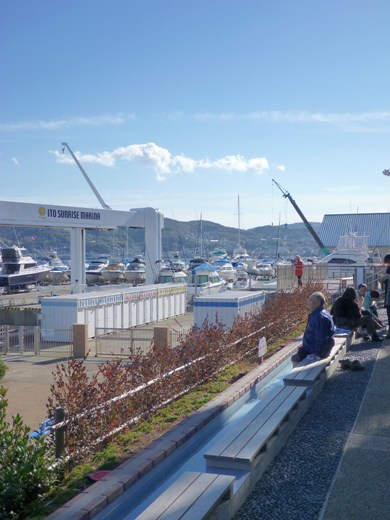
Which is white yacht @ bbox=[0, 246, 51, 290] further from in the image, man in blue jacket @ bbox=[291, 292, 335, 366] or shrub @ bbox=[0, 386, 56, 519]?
shrub @ bbox=[0, 386, 56, 519]

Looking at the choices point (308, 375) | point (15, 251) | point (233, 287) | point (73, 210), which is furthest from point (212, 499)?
point (15, 251)

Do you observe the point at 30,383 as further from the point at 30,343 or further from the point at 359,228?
the point at 359,228

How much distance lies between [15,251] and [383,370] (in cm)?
4289

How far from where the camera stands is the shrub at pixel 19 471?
199 inches

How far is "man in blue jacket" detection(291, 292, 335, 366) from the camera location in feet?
30.8

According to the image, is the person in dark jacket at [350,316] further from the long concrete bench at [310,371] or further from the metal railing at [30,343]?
the metal railing at [30,343]

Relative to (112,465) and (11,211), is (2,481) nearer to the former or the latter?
(112,465)

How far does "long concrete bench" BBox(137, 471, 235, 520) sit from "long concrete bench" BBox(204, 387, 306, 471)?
0.51 meters

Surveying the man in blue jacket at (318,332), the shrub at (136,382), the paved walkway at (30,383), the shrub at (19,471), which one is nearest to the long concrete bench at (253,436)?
the shrub at (19,471)

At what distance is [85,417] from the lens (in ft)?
21.9

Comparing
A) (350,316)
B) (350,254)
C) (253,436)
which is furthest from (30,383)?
(350,254)

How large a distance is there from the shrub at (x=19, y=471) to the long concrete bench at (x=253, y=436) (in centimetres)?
151

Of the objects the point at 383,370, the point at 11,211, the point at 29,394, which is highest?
the point at 11,211

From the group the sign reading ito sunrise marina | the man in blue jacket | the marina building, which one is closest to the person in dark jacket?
the man in blue jacket
